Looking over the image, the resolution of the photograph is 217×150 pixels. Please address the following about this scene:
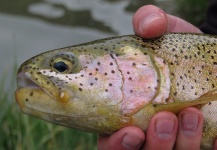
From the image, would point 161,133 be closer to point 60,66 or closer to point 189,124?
point 189,124

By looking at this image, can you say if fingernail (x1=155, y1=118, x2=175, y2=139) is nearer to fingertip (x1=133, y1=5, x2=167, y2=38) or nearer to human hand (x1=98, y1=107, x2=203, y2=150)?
human hand (x1=98, y1=107, x2=203, y2=150)

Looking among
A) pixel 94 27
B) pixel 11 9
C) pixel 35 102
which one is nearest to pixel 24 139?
pixel 35 102

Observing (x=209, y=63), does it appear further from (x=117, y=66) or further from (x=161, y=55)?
(x=117, y=66)

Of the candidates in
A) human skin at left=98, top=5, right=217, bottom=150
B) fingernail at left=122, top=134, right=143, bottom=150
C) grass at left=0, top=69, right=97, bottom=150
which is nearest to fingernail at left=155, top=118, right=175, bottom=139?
human skin at left=98, top=5, right=217, bottom=150

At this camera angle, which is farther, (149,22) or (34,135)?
(34,135)

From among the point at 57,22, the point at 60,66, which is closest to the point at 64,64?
the point at 60,66

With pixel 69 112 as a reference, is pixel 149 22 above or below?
above
